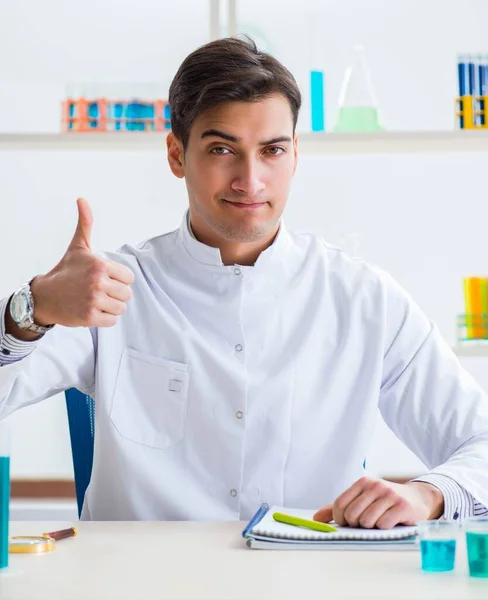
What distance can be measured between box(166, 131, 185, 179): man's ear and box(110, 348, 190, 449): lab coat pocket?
41 cm

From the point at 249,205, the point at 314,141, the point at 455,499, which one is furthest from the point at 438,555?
the point at 314,141

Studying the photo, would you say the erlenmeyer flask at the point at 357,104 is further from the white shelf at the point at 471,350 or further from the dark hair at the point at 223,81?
the dark hair at the point at 223,81

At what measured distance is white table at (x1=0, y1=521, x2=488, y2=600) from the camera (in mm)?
886

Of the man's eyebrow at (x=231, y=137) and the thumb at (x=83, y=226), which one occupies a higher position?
the man's eyebrow at (x=231, y=137)

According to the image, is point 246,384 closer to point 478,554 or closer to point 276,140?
point 276,140

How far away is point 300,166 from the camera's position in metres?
2.81

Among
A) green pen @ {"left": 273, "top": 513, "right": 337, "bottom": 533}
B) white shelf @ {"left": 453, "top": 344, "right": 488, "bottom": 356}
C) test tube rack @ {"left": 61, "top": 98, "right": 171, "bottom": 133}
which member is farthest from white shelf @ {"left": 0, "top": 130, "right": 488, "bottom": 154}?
green pen @ {"left": 273, "top": 513, "right": 337, "bottom": 533}

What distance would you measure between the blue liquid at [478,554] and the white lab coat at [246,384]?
0.53m

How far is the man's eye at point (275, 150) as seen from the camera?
1659 mm

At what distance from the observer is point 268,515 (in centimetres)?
126

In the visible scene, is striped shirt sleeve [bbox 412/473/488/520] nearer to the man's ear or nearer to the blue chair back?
the blue chair back

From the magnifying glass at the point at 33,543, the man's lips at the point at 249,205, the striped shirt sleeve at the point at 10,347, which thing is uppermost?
the man's lips at the point at 249,205

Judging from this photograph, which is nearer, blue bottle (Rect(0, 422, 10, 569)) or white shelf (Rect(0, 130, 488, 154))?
blue bottle (Rect(0, 422, 10, 569))

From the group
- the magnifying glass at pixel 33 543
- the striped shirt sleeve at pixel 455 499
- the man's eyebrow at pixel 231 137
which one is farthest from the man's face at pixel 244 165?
the magnifying glass at pixel 33 543
